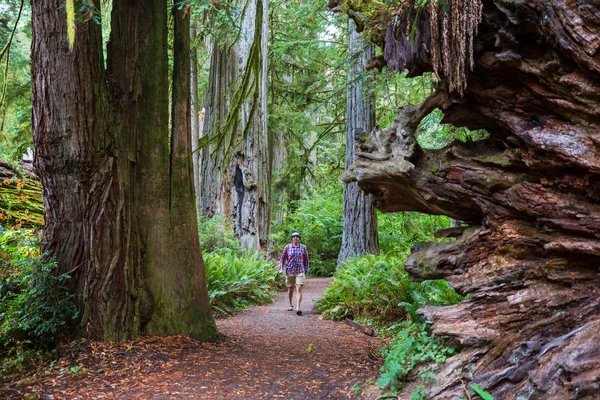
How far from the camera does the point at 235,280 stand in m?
10.4

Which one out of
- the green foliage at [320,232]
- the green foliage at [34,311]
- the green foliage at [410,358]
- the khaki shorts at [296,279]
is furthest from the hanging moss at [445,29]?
the green foliage at [320,232]

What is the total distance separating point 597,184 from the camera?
11.5ft

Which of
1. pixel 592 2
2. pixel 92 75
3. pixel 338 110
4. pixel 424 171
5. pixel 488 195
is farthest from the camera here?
pixel 338 110

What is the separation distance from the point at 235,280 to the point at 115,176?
5714mm

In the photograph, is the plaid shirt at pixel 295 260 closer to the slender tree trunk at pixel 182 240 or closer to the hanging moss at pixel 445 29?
the slender tree trunk at pixel 182 240

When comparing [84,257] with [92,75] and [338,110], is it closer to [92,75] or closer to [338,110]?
[92,75]

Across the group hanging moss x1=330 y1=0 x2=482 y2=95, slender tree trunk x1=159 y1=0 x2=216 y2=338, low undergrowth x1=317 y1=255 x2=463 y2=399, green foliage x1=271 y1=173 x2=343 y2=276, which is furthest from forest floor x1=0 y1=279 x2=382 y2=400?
green foliage x1=271 y1=173 x2=343 y2=276

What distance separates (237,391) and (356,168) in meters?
2.64

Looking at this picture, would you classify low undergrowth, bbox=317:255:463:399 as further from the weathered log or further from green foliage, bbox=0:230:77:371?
green foliage, bbox=0:230:77:371

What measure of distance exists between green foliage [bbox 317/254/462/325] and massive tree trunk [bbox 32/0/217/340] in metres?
3.05

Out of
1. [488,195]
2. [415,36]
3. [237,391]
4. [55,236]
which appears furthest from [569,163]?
[55,236]

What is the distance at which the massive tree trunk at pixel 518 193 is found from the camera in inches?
130

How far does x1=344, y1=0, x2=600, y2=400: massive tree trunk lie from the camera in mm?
3295

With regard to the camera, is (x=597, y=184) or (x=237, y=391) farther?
(x=237, y=391)
